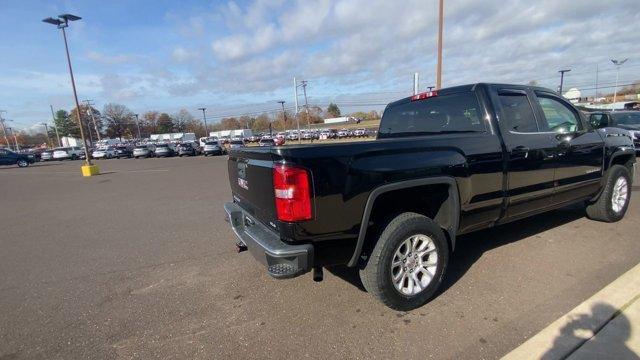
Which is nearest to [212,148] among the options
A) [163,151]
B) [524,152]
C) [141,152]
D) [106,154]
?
[163,151]

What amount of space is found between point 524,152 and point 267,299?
291cm

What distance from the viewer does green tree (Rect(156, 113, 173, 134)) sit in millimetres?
121062

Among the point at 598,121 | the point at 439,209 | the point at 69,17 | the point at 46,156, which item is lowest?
the point at 46,156

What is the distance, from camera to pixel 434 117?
413cm

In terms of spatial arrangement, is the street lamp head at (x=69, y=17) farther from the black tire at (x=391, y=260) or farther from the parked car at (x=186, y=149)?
the parked car at (x=186, y=149)

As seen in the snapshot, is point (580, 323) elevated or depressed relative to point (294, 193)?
depressed

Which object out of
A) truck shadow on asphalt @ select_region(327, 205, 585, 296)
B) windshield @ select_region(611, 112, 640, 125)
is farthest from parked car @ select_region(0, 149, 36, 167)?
windshield @ select_region(611, 112, 640, 125)

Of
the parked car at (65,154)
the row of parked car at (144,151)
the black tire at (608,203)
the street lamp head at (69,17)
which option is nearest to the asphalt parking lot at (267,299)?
the black tire at (608,203)

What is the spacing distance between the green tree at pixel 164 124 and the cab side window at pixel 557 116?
128 meters

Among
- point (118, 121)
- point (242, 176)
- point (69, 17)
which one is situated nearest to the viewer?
point (242, 176)

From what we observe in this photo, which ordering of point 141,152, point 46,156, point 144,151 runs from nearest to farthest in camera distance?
point 141,152
point 144,151
point 46,156

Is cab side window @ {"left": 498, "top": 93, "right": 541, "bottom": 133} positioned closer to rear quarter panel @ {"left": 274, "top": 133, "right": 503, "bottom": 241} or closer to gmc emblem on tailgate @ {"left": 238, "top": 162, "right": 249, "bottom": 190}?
rear quarter panel @ {"left": 274, "top": 133, "right": 503, "bottom": 241}

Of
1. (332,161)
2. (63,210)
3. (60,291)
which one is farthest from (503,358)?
(63,210)

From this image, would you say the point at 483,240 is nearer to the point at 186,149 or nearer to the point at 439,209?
the point at 439,209
